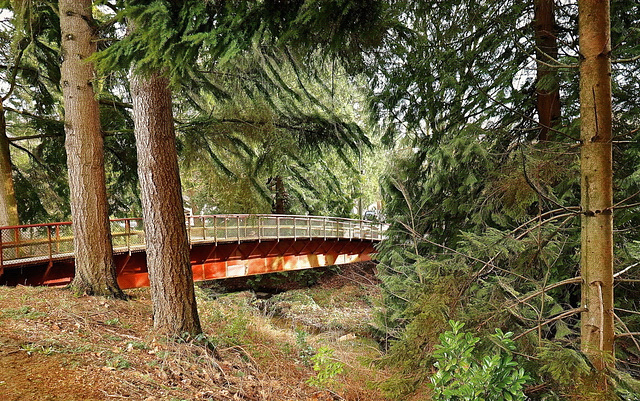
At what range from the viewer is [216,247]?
10578 millimetres

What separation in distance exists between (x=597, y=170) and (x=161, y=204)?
4.51 meters

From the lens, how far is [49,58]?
837cm

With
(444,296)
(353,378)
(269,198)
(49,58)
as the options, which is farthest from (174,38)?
(49,58)

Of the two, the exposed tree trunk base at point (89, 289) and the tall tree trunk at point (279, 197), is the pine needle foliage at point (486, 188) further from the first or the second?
the tall tree trunk at point (279, 197)

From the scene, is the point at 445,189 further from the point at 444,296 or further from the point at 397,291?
the point at 444,296

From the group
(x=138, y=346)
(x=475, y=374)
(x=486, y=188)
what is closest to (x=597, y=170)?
(x=475, y=374)

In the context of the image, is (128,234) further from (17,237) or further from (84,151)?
(84,151)

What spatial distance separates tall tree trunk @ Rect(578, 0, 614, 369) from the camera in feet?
6.80

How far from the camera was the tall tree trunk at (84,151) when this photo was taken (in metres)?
5.84

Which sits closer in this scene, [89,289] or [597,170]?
[597,170]

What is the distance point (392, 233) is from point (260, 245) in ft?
23.2

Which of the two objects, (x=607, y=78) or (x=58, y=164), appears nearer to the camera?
(x=607, y=78)

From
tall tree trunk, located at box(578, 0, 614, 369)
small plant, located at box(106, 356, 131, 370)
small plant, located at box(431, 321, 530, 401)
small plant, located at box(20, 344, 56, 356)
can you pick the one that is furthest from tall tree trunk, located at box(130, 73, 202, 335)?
tall tree trunk, located at box(578, 0, 614, 369)

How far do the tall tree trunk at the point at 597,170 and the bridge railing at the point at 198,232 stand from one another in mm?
3154
